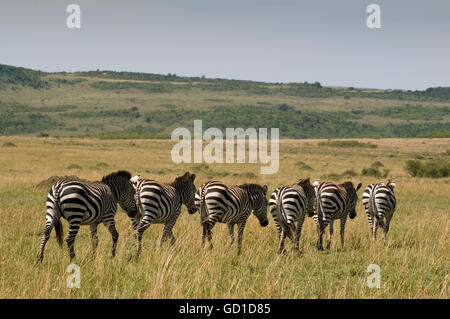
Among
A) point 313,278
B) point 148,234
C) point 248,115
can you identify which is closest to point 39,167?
point 148,234

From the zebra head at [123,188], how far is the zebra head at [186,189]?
3.66 ft

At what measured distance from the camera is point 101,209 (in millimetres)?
Answer: 9320

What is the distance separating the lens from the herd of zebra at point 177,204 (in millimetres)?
8797

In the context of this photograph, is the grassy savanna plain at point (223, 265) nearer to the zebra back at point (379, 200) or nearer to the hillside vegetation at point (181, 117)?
the zebra back at point (379, 200)

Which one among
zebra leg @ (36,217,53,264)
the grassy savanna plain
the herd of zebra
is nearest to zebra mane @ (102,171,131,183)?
the herd of zebra

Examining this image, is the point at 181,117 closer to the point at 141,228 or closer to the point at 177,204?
the point at 177,204

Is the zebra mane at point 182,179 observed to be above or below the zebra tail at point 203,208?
above

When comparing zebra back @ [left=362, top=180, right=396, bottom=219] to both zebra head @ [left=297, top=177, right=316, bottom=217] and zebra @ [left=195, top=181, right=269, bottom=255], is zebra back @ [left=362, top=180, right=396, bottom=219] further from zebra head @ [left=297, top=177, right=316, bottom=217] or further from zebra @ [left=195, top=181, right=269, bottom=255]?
zebra @ [left=195, top=181, right=269, bottom=255]

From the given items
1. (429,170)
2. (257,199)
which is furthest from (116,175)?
(429,170)

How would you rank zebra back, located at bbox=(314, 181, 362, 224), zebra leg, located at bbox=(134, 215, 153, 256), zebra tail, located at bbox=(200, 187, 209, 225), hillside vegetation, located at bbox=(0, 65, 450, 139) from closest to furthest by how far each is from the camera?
zebra leg, located at bbox=(134, 215, 153, 256), zebra tail, located at bbox=(200, 187, 209, 225), zebra back, located at bbox=(314, 181, 362, 224), hillside vegetation, located at bbox=(0, 65, 450, 139)

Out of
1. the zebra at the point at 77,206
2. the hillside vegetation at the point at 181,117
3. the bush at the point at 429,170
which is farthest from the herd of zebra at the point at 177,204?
the hillside vegetation at the point at 181,117

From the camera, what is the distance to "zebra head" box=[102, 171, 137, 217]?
1014 cm
